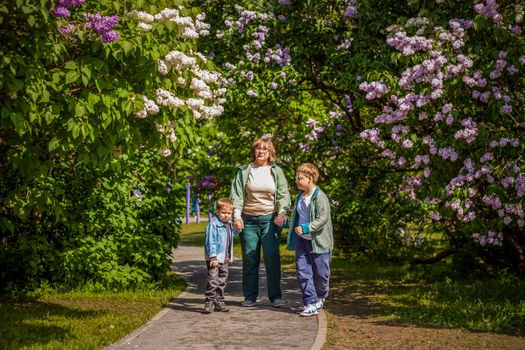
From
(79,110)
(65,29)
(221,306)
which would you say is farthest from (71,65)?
(221,306)

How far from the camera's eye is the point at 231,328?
25.2 ft

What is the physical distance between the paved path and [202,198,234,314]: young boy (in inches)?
6.9

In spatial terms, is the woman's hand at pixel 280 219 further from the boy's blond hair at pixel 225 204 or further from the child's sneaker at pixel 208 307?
the child's sneaker at pixel 208 307

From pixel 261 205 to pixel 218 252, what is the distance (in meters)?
0.82

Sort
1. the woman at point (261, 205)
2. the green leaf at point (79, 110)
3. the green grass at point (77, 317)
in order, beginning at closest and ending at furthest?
the green leaf at point (79, 110) < the green grass at point (77, 317) < the woman at point (261, 205)

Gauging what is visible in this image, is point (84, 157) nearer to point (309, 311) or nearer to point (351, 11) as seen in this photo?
point (309, 311)

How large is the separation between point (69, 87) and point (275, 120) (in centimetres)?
1183

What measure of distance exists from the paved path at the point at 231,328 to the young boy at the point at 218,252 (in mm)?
176

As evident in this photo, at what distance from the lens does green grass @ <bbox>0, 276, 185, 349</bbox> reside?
23.7 ft

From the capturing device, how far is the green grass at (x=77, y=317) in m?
7.22

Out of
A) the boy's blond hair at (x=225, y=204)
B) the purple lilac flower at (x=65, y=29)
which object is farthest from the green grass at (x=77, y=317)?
the purple lilac flower at (x=65, y=29)

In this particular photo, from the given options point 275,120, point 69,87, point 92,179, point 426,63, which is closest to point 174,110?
point 69,87

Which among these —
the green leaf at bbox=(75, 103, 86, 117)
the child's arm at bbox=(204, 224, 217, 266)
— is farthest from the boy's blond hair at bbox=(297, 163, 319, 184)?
the green leaf at bbox=(75, 103, 86, 117)

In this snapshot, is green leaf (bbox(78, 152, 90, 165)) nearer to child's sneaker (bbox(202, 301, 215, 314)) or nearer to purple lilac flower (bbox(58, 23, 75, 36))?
purple lilac flower (bbox(58, 23, 75, 36))
